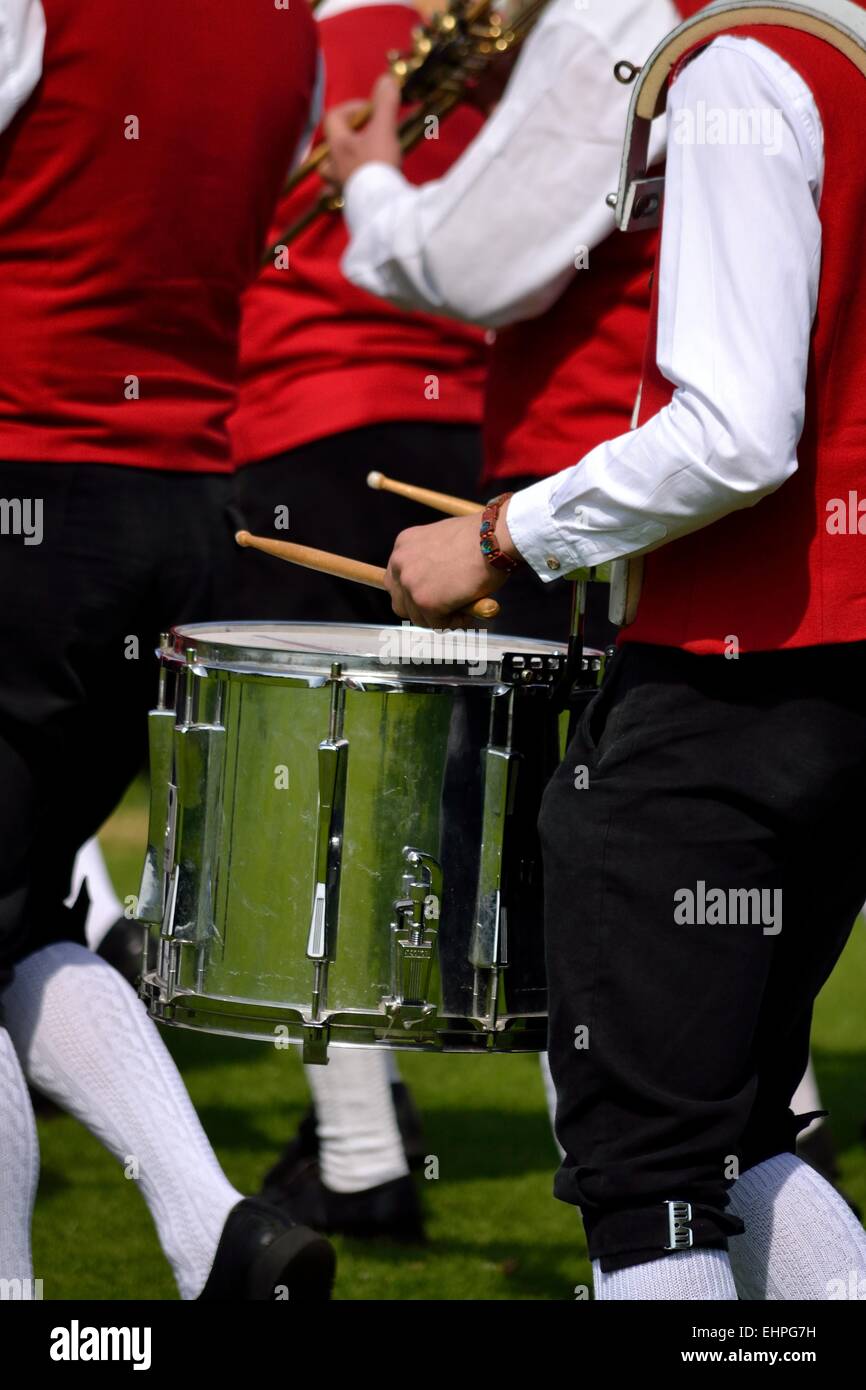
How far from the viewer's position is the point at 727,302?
1.76 m

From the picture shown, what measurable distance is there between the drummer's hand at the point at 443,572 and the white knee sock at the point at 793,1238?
70 cm

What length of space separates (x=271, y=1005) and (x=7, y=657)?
0.55m

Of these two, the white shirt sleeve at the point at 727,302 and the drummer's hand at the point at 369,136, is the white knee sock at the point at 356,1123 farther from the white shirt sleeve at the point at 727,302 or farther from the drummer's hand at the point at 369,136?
the white shirt sleeve at the point at 727,302

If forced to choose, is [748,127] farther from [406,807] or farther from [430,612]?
[406,807]

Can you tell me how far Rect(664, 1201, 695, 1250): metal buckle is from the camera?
Answer: 1.92 m

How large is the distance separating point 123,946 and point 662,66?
236 centimetres

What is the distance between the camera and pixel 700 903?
1.89 m

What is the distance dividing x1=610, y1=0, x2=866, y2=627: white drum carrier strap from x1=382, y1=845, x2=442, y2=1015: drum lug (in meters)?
0.38

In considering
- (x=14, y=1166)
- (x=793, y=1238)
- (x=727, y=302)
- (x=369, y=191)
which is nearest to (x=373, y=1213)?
(x=14, y=1166)

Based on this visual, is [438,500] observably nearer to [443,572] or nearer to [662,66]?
[443,572]

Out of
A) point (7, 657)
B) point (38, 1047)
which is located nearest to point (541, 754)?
point (7, 657)

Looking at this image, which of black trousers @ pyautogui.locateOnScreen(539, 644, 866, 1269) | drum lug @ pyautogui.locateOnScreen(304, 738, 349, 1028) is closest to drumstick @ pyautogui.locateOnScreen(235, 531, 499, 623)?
drum lug @ pyautogui.locateOnScreen(304, 738, 349, 1028)

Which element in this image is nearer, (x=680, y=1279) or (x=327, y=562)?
(x=680, y=1279)

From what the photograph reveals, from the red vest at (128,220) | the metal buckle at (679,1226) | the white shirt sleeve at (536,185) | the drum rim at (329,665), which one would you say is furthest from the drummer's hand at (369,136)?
the metal buckle at (679,1226)
